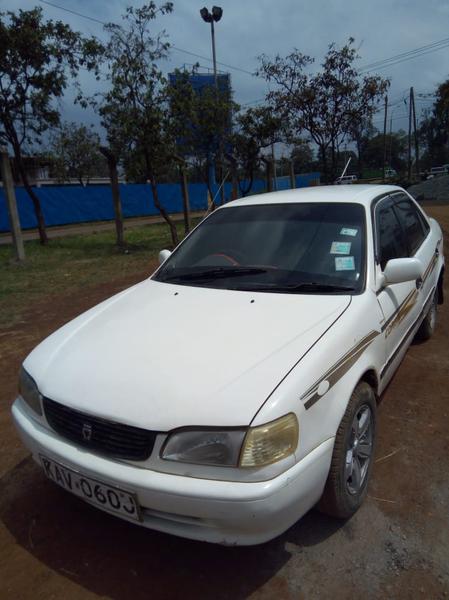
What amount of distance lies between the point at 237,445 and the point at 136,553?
2.87 feet

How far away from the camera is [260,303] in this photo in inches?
96.9

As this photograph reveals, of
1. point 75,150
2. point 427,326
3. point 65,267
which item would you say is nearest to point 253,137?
point 65,267

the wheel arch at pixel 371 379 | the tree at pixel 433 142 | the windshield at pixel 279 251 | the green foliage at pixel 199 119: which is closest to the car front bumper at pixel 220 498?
the wheel arch at pixel 371 379

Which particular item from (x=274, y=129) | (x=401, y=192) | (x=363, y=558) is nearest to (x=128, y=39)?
(x=274, y=129)

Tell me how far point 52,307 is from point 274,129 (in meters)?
10.8

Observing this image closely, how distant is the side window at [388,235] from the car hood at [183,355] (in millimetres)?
706

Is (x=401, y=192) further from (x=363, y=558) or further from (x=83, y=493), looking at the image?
(x=83, y=493)

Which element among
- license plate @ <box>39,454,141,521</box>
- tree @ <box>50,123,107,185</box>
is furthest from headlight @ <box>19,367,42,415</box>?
tree @ <box>50,123,107,185</box>

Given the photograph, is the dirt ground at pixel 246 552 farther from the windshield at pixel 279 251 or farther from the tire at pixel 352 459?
the windshield at pixel 279 251

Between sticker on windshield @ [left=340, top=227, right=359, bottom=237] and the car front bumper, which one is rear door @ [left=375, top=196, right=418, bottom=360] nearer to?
sticker on windshield @ [left=340, top=227, right=359, bottom=237]

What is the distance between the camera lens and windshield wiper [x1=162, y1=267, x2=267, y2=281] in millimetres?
2814

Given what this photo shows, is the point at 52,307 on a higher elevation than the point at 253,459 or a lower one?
lower

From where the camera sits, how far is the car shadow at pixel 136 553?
1.89 metres

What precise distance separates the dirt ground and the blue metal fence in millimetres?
Answer: 18148
